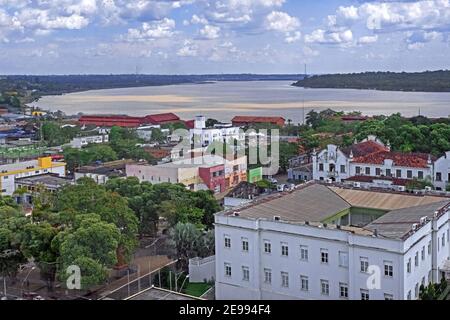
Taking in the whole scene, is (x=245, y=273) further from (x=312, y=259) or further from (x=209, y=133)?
(x=209, y=133)

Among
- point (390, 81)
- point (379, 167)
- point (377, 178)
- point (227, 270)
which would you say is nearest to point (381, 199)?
point (227, 270)

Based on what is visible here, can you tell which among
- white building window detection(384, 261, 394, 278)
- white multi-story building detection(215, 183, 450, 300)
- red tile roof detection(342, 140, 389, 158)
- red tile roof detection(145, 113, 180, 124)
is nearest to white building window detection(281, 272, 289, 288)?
white multi-story building detection(215, 183, 450, 300)

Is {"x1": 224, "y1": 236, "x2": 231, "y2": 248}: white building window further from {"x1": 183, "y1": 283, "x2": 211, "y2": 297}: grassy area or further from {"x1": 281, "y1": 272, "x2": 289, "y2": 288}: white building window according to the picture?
{"x1": 183, "y1": 283, "x2": 211, "y2": 297}: grassy area

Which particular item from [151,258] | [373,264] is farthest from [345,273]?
[151,258]

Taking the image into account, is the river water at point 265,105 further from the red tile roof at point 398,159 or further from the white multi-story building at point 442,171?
the white multi-story building at point 442,171

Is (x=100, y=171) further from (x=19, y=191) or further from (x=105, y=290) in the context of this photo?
(x=105, y=290)
